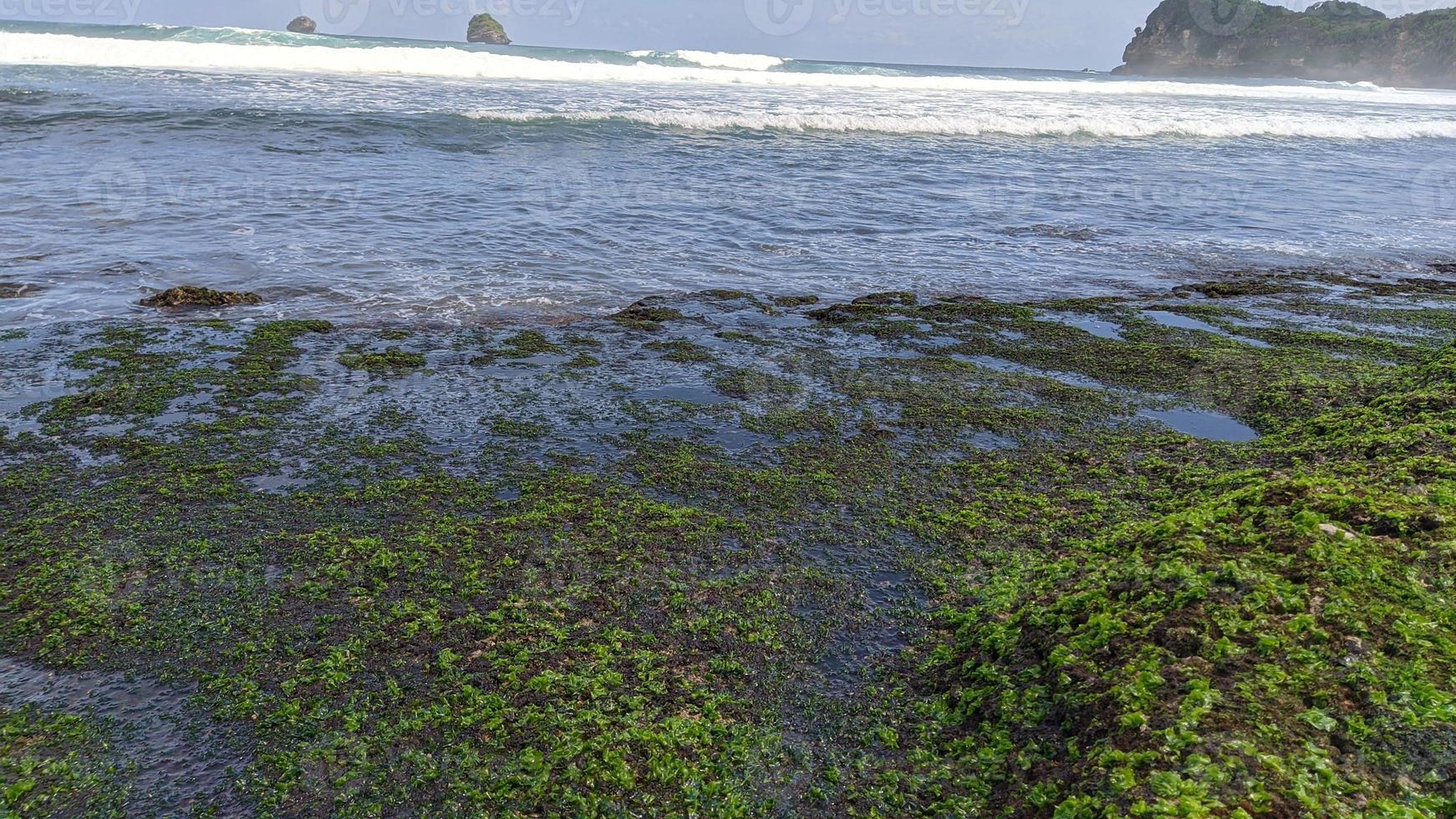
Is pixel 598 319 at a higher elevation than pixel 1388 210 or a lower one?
lower

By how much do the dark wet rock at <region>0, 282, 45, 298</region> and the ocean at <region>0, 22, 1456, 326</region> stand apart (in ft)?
0.11

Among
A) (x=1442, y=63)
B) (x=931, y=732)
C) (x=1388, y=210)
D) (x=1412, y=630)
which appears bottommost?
(x=931, y=732)

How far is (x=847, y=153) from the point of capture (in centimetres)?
2116

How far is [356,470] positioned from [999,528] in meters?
3.74

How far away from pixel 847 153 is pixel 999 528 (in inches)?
705

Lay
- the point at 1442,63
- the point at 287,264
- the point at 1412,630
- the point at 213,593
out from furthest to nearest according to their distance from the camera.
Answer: the point at 1442,63 < the point at 287,264 < the point at 213,593 < the point at 1412,630

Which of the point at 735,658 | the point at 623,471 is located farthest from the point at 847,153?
the point at 735,658

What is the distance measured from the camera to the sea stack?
92438 millimetres

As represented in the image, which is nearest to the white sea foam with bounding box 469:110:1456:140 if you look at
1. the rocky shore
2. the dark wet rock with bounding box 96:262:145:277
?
the dark wet rock with bounding box 96:262:145:277

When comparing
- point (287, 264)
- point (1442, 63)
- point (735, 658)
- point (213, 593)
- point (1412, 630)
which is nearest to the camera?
point (1412, 630)

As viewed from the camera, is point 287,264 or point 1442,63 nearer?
point 287,264

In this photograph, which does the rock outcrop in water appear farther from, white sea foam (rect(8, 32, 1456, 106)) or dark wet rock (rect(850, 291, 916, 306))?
dark wet rock (rect(850, 291, 916, 306))

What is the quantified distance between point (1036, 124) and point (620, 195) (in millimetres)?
18721

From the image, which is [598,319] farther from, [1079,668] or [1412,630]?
[1412,630]
